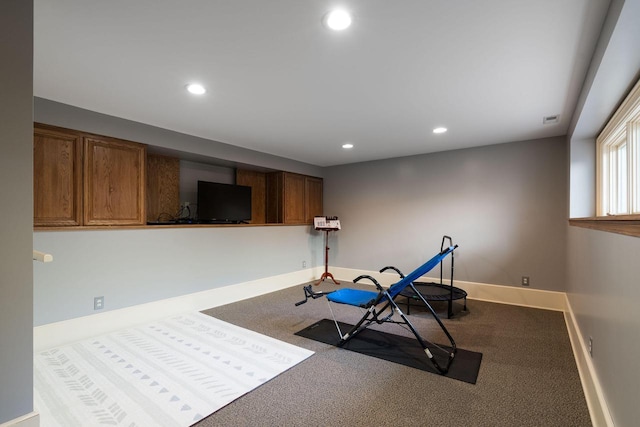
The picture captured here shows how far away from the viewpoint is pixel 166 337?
3.05 m

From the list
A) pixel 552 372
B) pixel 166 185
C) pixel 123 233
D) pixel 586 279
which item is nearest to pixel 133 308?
pixel 123 233

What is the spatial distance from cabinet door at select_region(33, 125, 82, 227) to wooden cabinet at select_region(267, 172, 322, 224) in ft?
9.94

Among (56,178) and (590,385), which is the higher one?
(56,178)

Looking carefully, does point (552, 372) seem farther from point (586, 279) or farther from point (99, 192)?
point (99, 192)

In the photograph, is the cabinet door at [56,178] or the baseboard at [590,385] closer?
the baseboard at [590,385]

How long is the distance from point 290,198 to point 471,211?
3.13 metres

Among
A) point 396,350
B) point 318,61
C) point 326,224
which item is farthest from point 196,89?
point 326,224

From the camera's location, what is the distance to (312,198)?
Result: 6.12 meters

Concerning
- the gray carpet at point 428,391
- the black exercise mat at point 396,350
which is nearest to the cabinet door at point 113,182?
the gray carpet at point 428,391

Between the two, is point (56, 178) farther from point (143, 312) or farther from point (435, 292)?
point (435, 292)

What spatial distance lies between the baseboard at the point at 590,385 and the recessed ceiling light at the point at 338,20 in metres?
2.58

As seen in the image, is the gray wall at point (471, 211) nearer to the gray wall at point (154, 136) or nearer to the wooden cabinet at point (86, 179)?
the gray wall at point (154, 136)

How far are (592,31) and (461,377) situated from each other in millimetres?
2473

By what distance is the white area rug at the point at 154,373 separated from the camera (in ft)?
6.16
